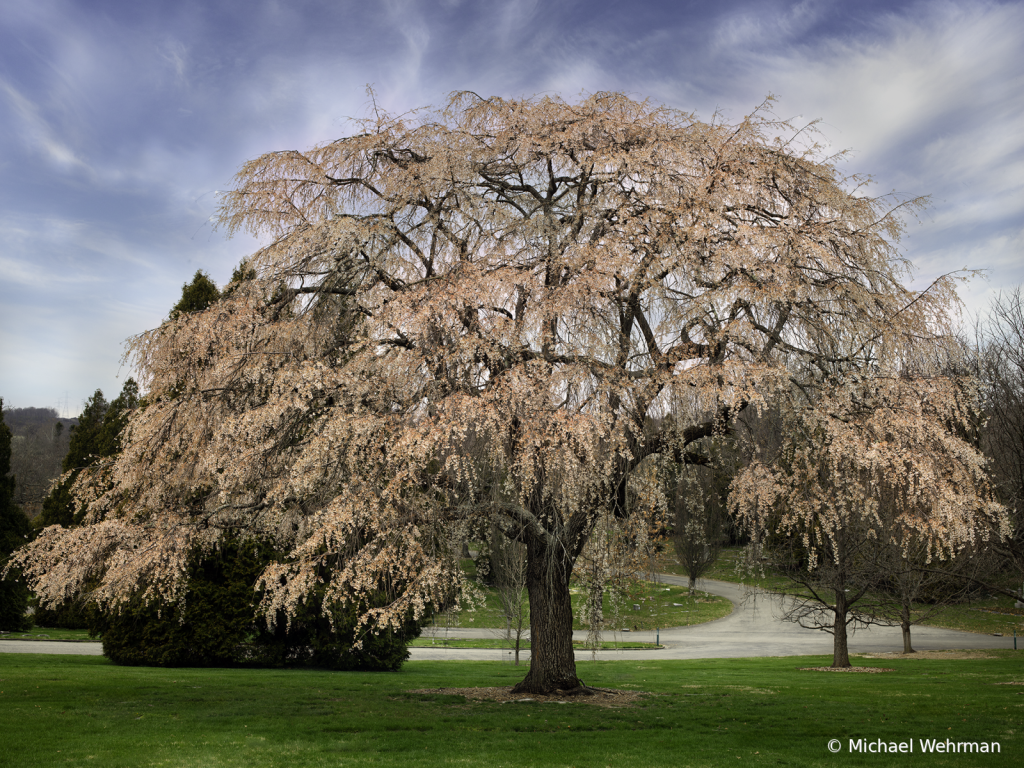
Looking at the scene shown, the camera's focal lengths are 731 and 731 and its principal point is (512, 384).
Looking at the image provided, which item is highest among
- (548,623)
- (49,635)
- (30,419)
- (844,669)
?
(30,419)

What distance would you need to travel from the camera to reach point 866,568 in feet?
60.1

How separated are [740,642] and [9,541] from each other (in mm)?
25901

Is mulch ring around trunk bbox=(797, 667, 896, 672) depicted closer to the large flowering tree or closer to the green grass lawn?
the green grass lawn

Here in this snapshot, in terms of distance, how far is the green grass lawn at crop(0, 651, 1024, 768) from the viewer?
25.5 feet

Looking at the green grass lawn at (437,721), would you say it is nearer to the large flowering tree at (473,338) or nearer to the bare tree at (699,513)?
the large flowering tree at (473,338)

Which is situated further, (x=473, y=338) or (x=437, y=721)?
(x=437, y=721)

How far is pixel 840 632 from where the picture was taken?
1994cm

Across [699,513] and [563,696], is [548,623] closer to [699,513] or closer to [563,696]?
[563,696]

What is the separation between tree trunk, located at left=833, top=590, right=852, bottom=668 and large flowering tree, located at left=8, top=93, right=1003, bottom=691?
1193 centimetres

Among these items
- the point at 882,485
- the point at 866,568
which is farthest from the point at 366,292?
the point at 866,568

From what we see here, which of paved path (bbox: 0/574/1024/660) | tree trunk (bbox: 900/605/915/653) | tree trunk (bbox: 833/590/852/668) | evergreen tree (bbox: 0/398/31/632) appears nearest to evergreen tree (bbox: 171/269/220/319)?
evergreen tree (bbox: 0/398/31/632)

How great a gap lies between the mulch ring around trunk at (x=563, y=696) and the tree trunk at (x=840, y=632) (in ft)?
30.6

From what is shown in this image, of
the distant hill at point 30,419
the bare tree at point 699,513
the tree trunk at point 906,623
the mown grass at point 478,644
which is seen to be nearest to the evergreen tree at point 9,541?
the mown grass at point 478,644

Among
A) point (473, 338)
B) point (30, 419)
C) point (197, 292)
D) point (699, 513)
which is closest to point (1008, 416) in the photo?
point (699, 513)
